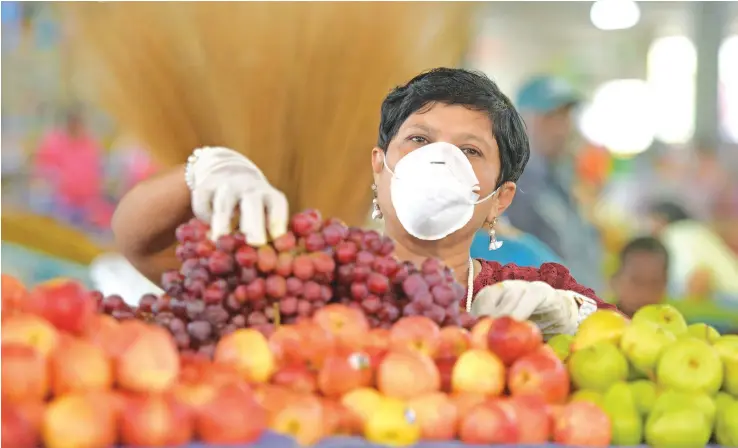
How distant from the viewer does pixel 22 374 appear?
825mm

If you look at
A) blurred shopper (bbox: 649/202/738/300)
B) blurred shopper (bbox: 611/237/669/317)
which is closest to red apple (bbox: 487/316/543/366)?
blurred shopper (bbox: 611/237/669/317)

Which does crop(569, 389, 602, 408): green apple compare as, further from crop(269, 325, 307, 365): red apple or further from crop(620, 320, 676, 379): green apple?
crop(269, 325, 307, 365): red apple

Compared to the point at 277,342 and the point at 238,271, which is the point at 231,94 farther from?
the point at 277,342

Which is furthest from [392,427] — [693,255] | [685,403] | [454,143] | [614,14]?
[614,14]

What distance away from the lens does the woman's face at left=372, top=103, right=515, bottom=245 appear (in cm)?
167

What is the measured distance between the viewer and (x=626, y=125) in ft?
17.0

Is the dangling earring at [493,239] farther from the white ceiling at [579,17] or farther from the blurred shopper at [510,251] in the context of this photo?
the white ceiling at [579,17]

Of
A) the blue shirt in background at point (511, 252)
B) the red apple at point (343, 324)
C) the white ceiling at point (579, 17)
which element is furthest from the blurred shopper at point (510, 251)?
the white ceiling at point (579, 17)

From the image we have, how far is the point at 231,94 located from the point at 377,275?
2.62 feet

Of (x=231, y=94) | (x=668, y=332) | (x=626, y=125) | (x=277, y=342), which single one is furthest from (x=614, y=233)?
(x=277, y=342)

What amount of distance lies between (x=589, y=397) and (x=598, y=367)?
2.2 inches

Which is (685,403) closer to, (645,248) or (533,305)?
(533,305)

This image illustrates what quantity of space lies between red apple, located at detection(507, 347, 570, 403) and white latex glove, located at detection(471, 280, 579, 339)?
242 millimetres

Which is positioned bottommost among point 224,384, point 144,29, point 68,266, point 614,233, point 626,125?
point 224,384
